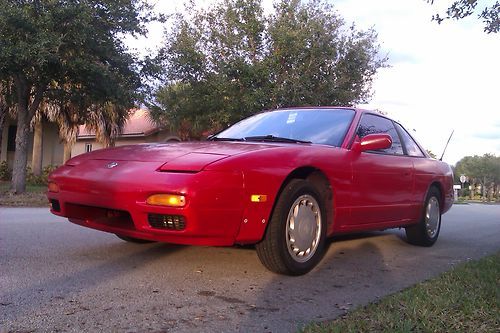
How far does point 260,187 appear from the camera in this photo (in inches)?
159

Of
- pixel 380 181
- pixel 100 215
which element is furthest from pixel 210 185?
pixel 380 181

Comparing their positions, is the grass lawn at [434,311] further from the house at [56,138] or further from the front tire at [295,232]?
the house at [56,138]

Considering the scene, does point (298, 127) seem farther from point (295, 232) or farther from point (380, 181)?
point (295, 232)

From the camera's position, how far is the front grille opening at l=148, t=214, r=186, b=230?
12.4 ft

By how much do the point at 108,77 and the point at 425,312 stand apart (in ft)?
36.7

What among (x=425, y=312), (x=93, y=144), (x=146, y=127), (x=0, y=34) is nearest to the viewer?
(x=425, y=312)

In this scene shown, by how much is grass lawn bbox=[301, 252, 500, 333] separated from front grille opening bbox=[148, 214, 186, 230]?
1.22 metres

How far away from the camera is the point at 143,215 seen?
3.87 metres

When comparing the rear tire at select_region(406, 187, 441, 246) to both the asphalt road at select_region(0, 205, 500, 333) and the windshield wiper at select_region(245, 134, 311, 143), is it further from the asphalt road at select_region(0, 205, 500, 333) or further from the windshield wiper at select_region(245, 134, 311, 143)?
the windshield wiper at select_region(245, 134, 311, 143)

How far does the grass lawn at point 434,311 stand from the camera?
312 cm

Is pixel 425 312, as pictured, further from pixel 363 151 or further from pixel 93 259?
pixel 93 259

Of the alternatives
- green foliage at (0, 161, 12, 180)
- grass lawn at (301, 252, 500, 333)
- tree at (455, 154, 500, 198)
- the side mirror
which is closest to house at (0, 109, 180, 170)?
green foliage at (0, 161, 12, 180)

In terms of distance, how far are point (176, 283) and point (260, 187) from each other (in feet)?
3.25

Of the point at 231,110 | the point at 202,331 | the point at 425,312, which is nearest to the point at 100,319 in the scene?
the point at 202,331
